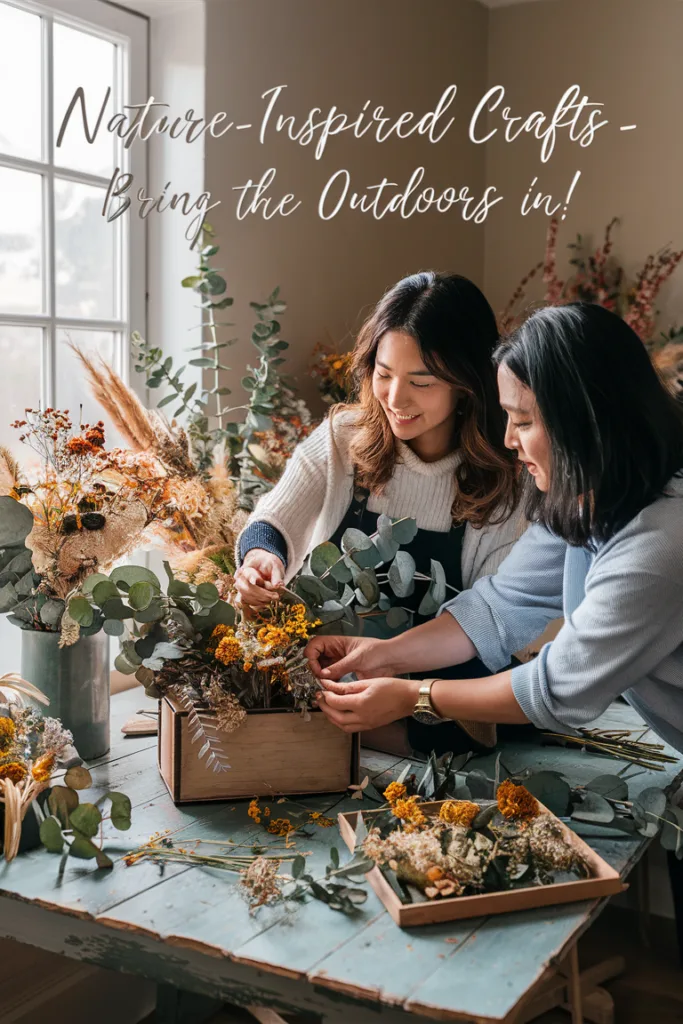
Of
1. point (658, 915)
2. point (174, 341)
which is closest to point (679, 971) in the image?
point (658, 915)

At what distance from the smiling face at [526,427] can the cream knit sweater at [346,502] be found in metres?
0.43

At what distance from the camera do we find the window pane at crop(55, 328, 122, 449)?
2.22 meters

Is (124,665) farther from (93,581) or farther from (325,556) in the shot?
(325,556)

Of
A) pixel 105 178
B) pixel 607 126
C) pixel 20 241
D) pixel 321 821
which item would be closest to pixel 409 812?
pixel 321 821

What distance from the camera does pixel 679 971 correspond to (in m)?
2.23

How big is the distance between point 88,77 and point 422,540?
1246 mm

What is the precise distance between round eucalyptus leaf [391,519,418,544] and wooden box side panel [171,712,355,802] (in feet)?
0.96

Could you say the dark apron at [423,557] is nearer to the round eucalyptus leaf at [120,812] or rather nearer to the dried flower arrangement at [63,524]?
the dried flower arrangement at [63,524]

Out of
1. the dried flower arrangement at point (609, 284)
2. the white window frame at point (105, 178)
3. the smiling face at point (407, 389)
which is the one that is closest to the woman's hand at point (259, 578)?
the smiling face at point (407, 389)

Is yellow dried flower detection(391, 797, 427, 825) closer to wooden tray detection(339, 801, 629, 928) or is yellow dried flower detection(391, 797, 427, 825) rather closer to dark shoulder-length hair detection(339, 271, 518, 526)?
wooden tray detection(339, 801, 629, 928)

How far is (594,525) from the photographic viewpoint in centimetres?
145

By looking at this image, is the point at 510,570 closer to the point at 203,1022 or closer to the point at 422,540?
the point at 422,540

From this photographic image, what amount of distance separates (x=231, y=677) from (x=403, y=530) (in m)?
0.34

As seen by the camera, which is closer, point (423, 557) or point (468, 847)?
point (468, 847)
